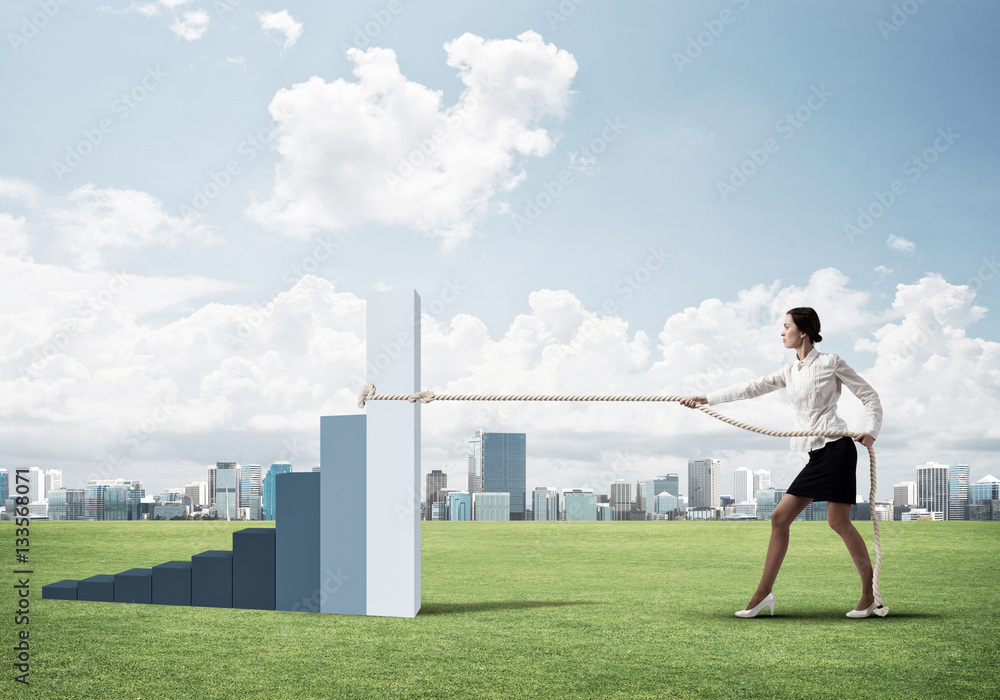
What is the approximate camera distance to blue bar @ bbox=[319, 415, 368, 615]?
4492 mm

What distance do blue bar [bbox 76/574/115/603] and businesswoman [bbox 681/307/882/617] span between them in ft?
12.5

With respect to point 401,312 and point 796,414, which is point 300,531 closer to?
point 401,312

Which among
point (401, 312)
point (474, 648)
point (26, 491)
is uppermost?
point (401, 312)

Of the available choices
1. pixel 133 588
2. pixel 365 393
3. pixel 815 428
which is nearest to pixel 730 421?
pixel 815 428

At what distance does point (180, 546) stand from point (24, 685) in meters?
5.89

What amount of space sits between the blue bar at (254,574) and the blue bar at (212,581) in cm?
4

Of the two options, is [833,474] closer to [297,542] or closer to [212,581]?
[297,542]

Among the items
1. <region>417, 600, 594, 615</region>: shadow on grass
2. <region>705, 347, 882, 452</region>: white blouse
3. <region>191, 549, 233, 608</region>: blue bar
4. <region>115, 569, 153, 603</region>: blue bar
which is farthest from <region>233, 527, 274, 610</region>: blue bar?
<region>705, 347, 882, 452</region>: white blouse

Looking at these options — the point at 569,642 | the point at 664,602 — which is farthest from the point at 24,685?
the point at 664,602

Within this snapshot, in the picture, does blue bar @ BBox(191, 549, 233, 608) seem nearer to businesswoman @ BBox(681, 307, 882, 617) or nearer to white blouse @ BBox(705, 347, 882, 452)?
businesswoman @ BBox(681, 307, 882, 617)

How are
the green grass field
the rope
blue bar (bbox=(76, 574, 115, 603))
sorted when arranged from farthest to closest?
blue bar (bbox=(76, 574, 115, 603))
the rope
the green grass field

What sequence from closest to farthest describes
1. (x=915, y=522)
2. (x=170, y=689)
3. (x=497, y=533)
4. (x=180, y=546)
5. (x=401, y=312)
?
(x=170, y=689) < (x=401, y=312) < (x=180, y=546) < (x=497, y=533) < (x=915, y=522)

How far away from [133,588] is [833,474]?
4.32 meters

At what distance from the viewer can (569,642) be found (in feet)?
11.8
